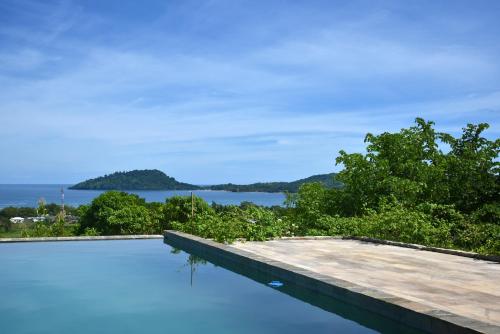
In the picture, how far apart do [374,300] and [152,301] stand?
9.84ft

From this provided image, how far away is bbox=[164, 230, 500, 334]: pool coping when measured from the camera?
4.59 meters

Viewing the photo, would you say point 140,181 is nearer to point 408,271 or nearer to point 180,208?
point 180,208

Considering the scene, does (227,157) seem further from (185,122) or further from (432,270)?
(432,270)

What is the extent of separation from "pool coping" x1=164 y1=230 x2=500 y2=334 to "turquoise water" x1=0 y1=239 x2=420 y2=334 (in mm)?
128

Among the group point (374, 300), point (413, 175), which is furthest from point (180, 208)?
point (374, 300)

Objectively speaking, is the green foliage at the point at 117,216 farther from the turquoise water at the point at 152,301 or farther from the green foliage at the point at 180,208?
the turquoise water at the point at 152,301

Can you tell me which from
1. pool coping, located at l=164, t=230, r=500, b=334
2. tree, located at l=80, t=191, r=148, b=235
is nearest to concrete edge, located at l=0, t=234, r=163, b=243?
tree, located at l=80, t=191, r=148, b=235

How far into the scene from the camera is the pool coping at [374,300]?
4590 millimetres

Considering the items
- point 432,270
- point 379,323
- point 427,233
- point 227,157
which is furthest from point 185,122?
point 379,323

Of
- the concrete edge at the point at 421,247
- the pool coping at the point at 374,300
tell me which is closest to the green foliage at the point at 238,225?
the concrete edge at the point at 421,247

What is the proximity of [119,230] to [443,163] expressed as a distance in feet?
33.8

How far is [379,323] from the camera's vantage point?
547cm

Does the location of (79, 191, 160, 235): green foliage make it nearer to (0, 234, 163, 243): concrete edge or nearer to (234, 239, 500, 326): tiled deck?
(0, 234, 163, 243): concrete edge

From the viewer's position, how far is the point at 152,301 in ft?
22.8
